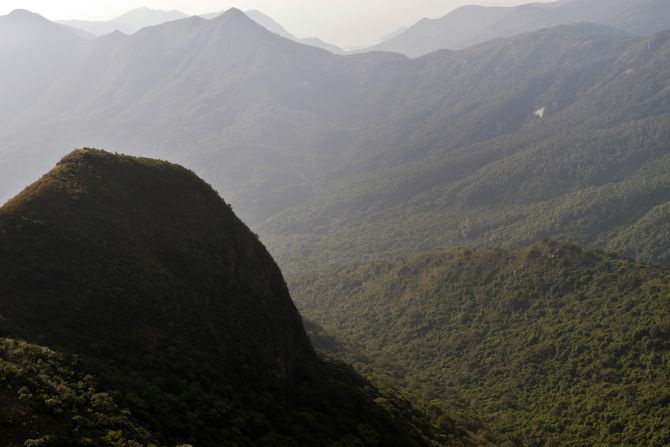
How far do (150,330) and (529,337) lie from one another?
269 feet

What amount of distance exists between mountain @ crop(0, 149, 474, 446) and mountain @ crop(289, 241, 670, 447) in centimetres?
3051

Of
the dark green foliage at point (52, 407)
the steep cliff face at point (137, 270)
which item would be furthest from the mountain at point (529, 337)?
the dark green foliage at point (52, 407)

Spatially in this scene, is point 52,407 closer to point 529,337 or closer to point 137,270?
point 137,270

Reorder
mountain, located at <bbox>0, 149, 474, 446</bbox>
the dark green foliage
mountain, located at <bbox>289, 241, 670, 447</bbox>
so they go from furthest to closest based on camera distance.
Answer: mountain, located at <bbox>289, 241, 670, 447</bbox>
mountain, located at <bbox>0, 149, 474, 446</bbox>
the dark green foliage

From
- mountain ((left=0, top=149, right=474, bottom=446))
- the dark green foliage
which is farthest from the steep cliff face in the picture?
the dark green foliage

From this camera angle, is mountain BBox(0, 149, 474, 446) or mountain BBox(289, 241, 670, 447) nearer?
mountain BBox(0, 149, 474, 446)

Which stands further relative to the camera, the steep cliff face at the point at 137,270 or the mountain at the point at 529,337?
the mountain at the point at 529,337

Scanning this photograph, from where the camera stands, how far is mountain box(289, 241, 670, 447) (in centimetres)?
7706

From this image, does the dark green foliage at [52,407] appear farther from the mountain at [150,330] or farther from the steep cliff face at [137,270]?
the steep cliff face at [137,270]

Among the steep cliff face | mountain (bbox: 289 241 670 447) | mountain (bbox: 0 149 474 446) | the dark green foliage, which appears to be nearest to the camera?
the dark green foliage

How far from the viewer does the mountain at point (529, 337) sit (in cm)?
7706

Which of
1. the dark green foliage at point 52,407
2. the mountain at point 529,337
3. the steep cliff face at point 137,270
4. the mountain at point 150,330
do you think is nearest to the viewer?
the dark green foliage at point 52,407

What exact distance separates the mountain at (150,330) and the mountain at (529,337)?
3051cm

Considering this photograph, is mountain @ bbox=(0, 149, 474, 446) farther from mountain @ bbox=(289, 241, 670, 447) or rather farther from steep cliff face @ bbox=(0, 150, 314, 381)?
mountain @ bbox=(289, 241, 670, 447)
